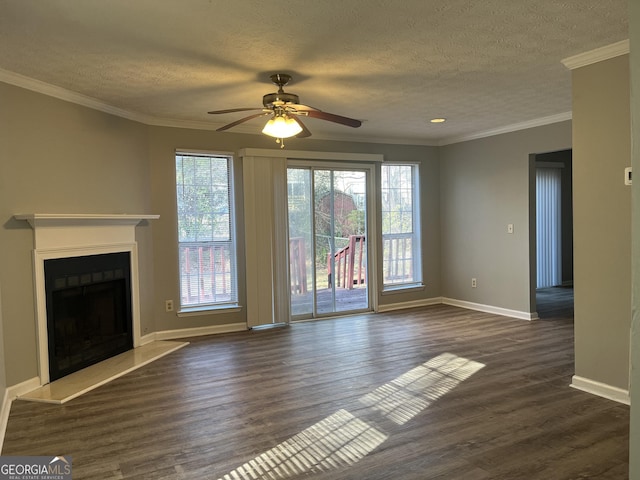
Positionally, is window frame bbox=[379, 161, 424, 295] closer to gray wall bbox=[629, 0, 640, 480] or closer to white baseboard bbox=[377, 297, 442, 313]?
white baseboard bbox=[377, 297, 442, 313]

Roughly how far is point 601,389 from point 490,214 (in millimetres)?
3249

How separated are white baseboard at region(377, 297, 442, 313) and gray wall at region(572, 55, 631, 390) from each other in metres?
3.25

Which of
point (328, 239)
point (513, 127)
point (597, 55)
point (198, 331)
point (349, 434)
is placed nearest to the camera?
point (349, 434)

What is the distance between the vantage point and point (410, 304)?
6.82 meters

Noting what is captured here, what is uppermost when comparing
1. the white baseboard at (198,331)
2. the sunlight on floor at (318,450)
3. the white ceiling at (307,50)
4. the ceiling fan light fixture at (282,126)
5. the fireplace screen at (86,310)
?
the white ceiling at (307,50)

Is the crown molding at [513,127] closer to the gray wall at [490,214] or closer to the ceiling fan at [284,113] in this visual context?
the gray wall at [490,214]

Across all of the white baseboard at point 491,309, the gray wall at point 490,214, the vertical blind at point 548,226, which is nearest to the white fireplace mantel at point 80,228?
the gray wall at point 490,214

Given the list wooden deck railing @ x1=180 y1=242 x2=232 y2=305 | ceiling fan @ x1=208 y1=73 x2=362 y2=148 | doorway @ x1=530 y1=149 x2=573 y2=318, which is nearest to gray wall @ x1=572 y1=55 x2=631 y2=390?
ceiling fan @ x1=208 y1=73 x2=362 y2=148

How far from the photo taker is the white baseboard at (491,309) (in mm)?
5828

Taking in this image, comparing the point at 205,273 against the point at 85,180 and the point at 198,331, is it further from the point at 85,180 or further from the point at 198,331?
the point at 85,180

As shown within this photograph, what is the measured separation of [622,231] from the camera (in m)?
3.13

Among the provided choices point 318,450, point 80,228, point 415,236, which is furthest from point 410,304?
point 80,228

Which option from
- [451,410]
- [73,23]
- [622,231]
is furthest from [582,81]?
[73,23]

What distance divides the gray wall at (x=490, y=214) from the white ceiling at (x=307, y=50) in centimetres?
110
